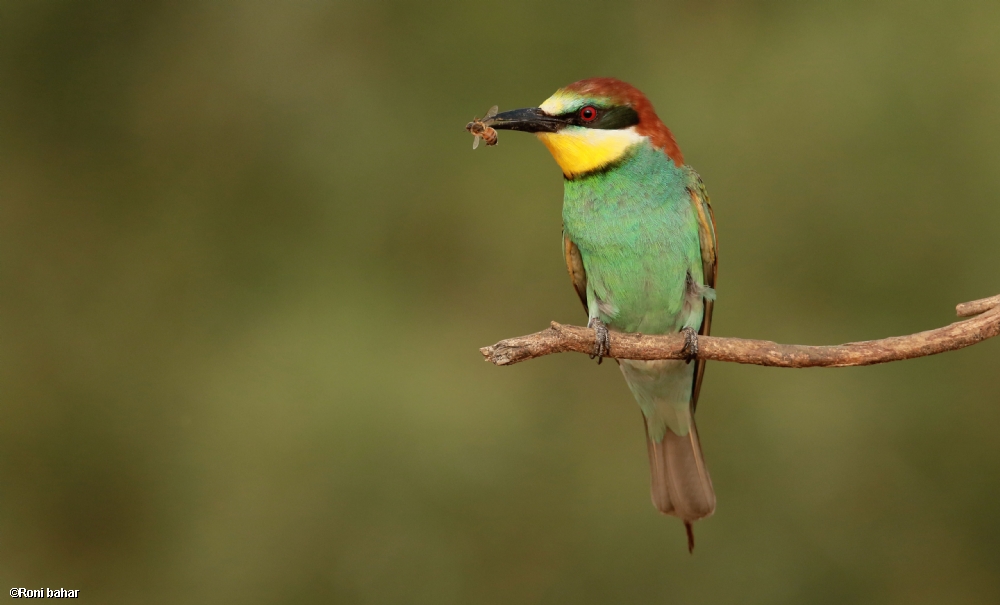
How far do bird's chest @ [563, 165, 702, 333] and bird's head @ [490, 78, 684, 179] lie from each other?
0.07 meters

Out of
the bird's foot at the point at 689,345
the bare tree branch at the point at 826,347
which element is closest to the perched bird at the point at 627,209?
the bird's foot at the point at 689,345

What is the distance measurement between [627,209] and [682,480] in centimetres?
69

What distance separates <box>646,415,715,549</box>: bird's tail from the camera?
7.42 ft

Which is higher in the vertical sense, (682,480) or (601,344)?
(601,344)

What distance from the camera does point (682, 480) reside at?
2.28 m

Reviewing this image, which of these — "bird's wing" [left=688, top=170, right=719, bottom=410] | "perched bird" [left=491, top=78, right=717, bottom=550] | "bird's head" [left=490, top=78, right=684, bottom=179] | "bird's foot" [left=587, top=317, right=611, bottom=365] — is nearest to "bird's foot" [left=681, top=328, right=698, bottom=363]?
"perched bird" [left=491, top=78, right=717, bottom=550]

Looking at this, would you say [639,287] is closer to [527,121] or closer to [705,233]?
[705,233]

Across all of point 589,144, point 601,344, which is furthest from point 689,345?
point 589,144

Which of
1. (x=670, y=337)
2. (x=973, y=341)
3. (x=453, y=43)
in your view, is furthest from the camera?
(x=453, y=43)

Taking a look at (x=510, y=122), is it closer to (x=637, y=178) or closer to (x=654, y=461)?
(x=637, y=178)

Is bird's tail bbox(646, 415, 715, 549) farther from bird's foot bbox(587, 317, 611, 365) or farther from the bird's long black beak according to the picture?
the bird's long black beak

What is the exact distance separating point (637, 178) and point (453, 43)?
1.80 metres

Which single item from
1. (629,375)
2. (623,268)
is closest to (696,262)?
(623,268)

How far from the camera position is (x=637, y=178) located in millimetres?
2035
